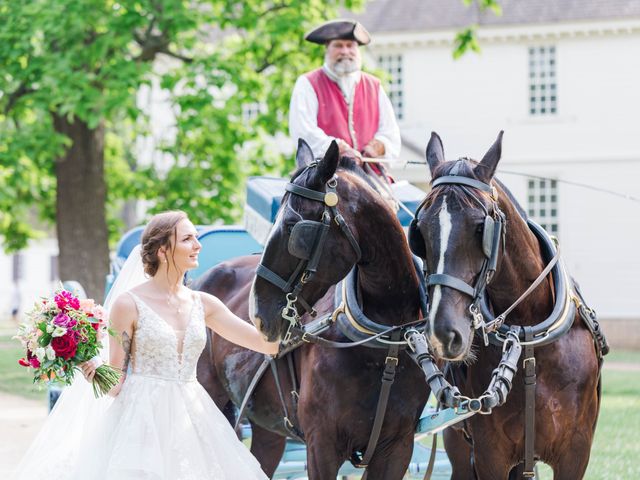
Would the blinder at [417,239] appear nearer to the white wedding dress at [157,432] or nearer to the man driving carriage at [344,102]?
the white wedding dress at [157,432]

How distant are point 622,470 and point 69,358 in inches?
222

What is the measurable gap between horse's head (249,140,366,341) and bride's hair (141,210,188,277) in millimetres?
444

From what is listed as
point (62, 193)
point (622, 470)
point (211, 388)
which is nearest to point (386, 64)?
point (62, 193)

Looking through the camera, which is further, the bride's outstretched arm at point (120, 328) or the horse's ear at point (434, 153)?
the horse's ear at point (434, 153)

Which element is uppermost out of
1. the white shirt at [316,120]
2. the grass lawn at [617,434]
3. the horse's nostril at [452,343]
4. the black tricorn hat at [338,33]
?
the black tricorn hat at [338,33]

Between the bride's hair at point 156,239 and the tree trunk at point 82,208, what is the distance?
12.3m

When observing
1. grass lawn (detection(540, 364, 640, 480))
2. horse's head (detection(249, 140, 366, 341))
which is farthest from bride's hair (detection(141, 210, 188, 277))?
grass lawn (detection(540, 364, 640, 480))

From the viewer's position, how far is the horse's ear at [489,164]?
4.70 metres

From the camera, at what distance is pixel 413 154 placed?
27016 millimetres

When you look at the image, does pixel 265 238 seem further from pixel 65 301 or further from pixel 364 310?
pixel 65 301

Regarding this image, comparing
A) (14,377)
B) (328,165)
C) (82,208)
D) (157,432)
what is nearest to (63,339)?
(157,432)

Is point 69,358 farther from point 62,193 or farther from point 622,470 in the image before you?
point 62,193

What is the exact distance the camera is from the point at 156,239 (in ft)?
16.4

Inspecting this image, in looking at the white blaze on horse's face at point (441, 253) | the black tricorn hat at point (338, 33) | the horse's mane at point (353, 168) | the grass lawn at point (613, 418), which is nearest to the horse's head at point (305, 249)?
the horse's mane at point (353, 168)
